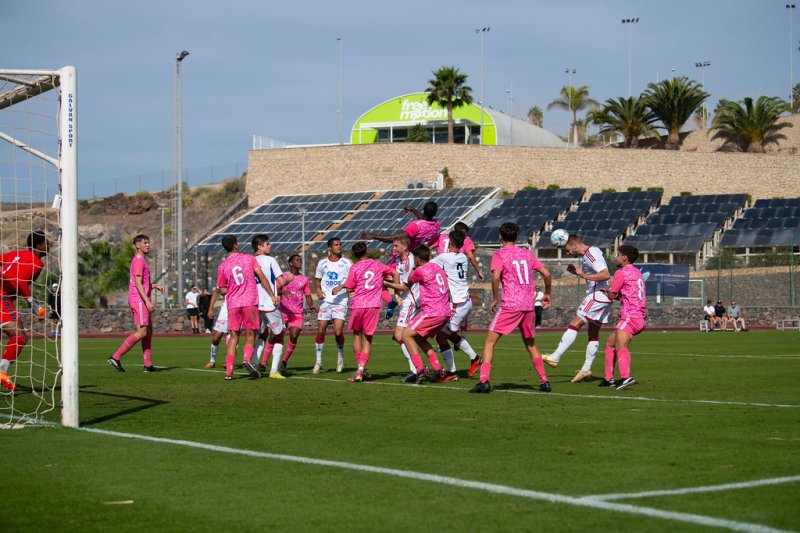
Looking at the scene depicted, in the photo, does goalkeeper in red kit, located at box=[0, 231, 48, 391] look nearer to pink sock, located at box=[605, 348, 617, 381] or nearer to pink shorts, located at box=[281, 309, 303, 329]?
pink shorts, located at box=[281, 309, 303, 329]

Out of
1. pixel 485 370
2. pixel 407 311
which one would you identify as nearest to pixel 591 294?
pixel 407 311

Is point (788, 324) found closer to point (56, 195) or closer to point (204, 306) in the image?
point (204, 306)

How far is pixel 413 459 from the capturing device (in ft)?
26.2

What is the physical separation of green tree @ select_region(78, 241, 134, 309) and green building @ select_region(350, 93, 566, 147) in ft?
112

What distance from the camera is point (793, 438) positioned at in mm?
8859

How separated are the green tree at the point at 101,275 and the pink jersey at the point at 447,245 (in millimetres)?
36971

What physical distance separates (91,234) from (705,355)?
6787 centimetres

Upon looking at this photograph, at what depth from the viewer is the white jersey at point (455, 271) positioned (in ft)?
51.9

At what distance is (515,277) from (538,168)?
62279 millimetres

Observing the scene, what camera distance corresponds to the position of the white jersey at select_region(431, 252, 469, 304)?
623 inches

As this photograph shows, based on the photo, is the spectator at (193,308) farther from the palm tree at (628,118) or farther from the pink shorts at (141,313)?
the palm tree at (628,118)

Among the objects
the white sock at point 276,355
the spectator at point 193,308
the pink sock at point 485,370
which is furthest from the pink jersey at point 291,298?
the spectator at point 193,308

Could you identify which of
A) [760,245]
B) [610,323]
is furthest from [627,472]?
[760,245]

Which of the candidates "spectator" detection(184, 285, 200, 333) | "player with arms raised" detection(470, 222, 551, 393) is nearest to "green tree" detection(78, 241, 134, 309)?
"spectator" detection(184, 285, 200, 333)
